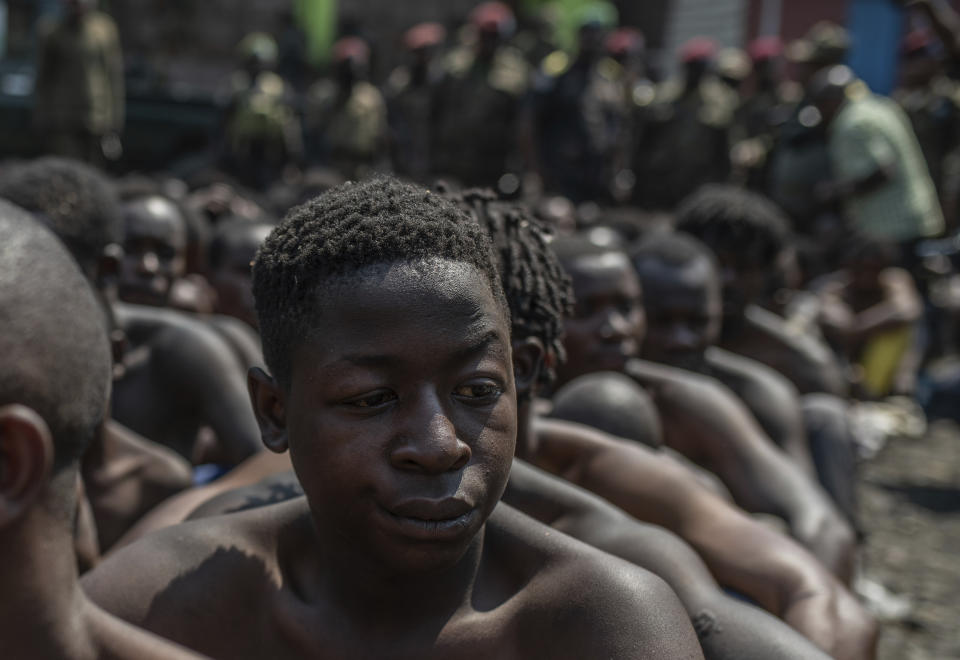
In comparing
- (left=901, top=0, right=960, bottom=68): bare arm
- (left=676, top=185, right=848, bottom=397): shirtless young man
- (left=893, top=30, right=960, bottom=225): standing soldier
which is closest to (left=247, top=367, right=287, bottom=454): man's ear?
(left=676, top=185, right=848, bottom=397): shirtless young man

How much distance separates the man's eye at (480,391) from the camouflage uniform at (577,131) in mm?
9102

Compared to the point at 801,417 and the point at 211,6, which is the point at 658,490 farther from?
the point at 211,6

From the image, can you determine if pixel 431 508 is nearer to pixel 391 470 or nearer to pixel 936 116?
pixel 391 470

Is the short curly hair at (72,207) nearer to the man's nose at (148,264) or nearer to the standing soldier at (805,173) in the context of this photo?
the man's nose at (148,264)

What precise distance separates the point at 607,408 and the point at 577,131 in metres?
7.85

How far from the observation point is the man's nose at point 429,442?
159cm

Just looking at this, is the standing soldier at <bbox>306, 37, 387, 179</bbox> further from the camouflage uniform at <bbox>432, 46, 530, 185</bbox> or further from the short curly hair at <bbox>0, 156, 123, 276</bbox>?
the short curly hair at <bbox>0, 156, 123, 276</bbox>

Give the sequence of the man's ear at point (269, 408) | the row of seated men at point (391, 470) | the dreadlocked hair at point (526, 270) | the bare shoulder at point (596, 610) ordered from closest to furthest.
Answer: the row of seated men at point (391, 470) < the bare shoulder at point (596, 610) < the man's ear at point (269, 408) < the dreadlocked hair at point (526, 270)

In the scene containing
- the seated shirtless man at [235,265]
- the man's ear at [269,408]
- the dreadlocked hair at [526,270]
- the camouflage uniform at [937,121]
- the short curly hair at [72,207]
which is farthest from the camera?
the camouflage uniform at [937,121]

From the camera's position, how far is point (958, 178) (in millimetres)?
9977

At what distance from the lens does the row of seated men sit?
1.27 metres

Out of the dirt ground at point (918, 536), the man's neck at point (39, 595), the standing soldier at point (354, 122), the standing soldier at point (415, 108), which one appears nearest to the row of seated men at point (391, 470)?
the man's neck at point (39, 595)

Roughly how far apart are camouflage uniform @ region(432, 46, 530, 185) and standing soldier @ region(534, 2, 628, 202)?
0.28 metres

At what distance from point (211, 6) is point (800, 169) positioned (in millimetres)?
13462
